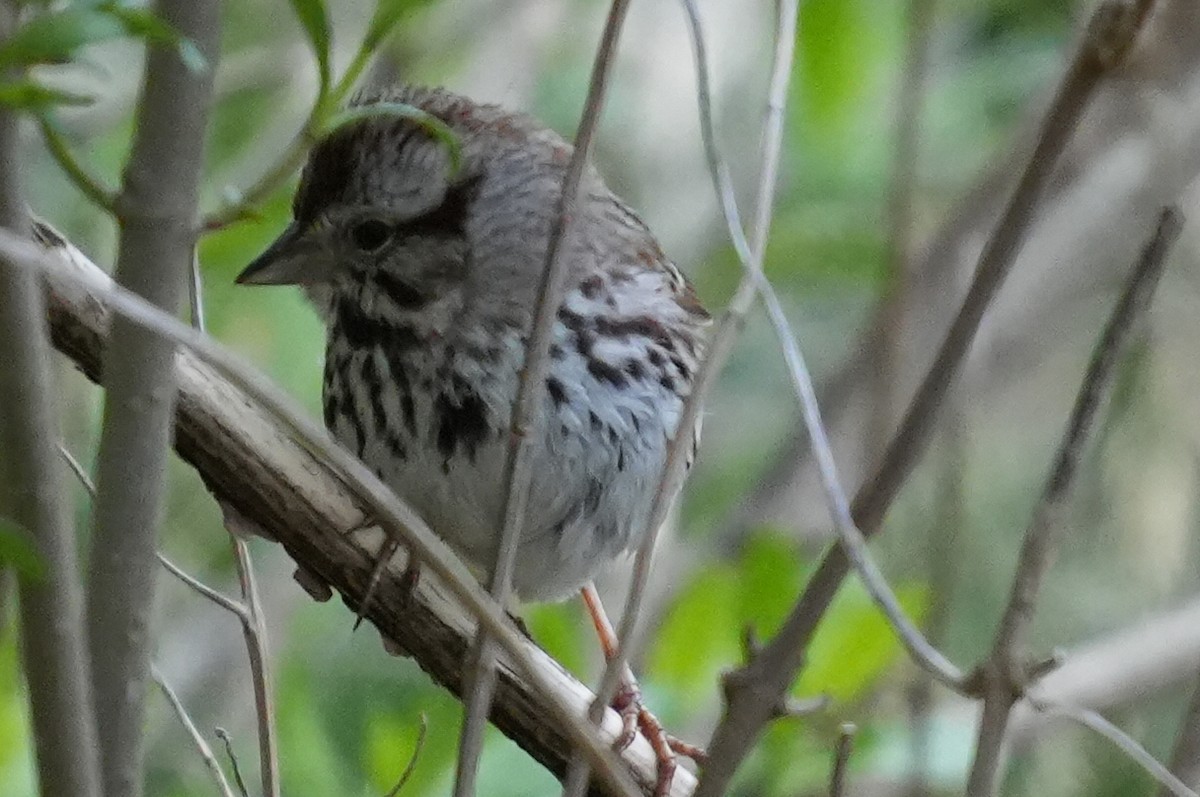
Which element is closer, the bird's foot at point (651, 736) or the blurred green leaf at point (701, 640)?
the bird's foot at point (651, 736)

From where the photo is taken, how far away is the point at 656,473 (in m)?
1.77

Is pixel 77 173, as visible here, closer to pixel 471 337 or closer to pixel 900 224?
pixel 471 337

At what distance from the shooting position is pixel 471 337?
5.59ft

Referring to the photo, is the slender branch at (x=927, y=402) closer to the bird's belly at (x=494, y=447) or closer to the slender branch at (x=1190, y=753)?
the slender branch at (x=1190, y=753)

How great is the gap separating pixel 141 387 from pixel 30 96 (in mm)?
161

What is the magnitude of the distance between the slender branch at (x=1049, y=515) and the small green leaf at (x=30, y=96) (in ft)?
1.84

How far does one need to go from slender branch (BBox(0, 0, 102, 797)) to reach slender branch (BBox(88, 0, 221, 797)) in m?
0.05

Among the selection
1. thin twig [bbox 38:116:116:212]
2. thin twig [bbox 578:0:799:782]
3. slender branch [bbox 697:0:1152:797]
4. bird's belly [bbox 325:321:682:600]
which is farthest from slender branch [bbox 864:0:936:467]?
thin twig [bbox 38:116:116:212]

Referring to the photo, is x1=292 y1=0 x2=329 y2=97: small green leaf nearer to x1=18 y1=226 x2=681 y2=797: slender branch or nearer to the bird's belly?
x1=18 y1=226 x2=681 y2=797: slender branch

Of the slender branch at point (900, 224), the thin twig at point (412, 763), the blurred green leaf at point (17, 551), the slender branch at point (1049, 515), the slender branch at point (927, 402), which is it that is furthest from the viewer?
the slender branch at point (900, 224)

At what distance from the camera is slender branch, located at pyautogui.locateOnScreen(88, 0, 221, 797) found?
0.81 m

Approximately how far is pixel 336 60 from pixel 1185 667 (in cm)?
153

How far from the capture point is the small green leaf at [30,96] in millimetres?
725

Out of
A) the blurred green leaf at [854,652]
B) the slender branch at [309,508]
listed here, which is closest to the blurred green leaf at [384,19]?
the slender branch at [309,508]
